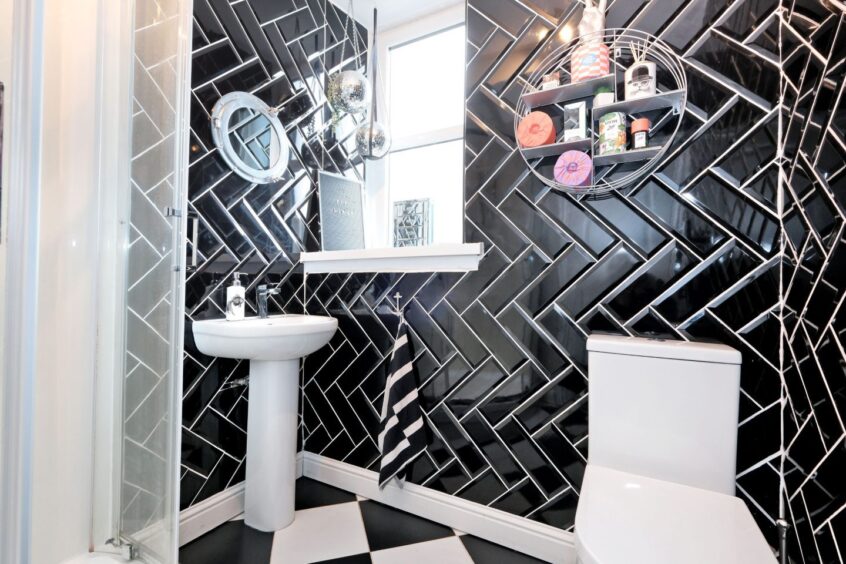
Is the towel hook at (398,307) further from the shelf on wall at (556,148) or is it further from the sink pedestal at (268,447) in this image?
the shelf on wall at (556,148)

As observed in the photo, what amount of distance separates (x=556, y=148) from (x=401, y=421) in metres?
1.29

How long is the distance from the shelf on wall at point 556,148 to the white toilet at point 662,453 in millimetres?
692

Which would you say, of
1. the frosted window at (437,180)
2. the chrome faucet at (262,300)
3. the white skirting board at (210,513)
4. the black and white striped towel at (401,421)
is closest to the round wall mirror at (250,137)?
the chrome faucet at (262,300)

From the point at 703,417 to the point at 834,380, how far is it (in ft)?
1.26

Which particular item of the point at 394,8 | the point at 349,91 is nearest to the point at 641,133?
the point at 349,91

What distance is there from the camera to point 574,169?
1.45m

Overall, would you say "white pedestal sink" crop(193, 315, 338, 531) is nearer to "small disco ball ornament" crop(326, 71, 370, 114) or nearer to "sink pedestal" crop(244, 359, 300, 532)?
"sink pedestal" crop(244, 359, 300, 532)

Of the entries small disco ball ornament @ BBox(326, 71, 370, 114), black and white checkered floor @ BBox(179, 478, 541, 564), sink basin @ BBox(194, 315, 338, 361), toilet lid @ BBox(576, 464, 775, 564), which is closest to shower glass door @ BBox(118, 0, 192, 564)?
sink basin @ BBox(194, 315, 338, 361)

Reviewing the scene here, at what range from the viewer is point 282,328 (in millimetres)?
1521

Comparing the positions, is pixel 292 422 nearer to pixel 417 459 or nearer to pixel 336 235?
pixel 417 459

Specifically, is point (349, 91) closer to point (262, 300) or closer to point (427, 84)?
point (427, 84)

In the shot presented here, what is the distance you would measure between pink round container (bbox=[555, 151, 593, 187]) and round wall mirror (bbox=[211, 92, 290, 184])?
51.3 inches

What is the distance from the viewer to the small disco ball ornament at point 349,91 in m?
2.12

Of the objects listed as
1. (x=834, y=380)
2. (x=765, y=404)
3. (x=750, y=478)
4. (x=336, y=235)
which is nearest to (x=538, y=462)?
(x=750, y=478)
